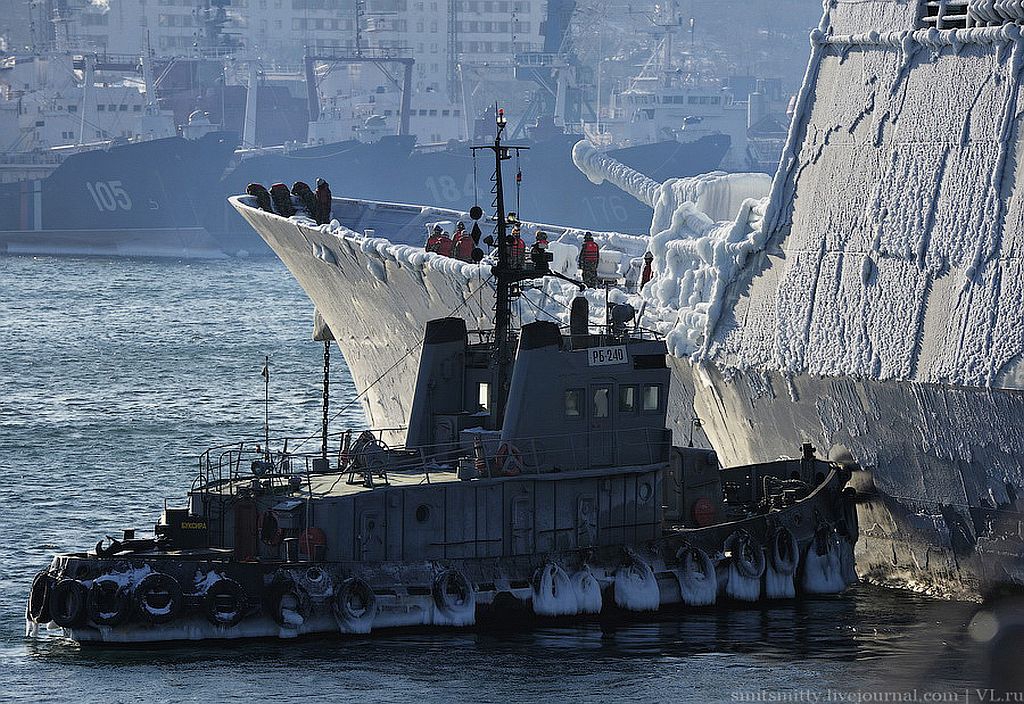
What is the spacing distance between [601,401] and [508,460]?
1864 millimetres

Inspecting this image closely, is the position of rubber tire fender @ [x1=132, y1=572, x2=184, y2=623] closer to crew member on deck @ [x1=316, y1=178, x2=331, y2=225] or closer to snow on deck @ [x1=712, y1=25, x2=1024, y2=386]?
snow on deck @ [x1=712, y1=25, x2=1024, y2=386]

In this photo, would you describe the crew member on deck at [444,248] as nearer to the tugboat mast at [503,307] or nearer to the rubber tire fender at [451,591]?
the tugboat mast at [503,307]

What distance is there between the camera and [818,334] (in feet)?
92.2

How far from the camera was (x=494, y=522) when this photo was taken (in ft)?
82.5

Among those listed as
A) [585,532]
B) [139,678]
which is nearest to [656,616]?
[585,532]

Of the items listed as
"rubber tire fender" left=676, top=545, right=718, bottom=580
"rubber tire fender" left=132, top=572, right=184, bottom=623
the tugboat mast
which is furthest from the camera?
the tugboat mast

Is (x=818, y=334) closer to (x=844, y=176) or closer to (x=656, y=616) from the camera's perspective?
(x=844, y=176)

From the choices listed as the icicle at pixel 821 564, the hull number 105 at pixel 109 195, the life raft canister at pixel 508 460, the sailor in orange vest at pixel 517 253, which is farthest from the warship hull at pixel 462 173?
the life raft canister at pixel 508 460

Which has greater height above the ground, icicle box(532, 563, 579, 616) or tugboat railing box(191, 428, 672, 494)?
tugboat railing box(191, 428, 672, 494)

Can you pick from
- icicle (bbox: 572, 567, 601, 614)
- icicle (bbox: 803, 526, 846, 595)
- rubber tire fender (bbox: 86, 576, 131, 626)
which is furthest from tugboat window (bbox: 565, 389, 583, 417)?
rubber tire fender (bbox: 86, 576, 131, 626)

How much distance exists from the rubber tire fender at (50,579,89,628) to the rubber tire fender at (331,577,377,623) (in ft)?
9.84

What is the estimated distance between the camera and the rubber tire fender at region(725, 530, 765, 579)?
26.3 m

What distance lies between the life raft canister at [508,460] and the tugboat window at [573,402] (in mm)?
1061

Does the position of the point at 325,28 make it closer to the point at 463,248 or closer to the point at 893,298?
the point at 463,248
